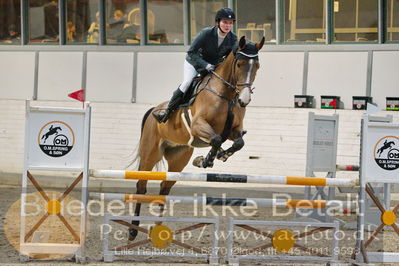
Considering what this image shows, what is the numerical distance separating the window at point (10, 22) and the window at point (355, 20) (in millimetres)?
5486

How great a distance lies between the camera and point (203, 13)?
12000 millimetres

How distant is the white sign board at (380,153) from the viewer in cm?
618

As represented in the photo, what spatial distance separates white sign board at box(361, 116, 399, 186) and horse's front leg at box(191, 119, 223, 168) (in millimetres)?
1263

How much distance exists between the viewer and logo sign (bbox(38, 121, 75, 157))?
20.0ft

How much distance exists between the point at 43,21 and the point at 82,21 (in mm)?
750

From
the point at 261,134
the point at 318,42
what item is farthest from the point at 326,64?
the point at 261,134

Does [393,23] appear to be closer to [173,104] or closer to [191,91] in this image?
[191,91]

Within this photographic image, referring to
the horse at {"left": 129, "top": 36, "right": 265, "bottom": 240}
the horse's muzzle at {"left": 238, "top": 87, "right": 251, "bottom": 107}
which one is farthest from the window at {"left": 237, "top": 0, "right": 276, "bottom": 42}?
the horse's muzzle at {"left": 238, "top": 87, "right": 251, "bottom": 107}

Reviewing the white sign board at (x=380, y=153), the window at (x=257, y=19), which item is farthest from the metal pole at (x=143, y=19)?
the white sign board at (x=380, y=153)

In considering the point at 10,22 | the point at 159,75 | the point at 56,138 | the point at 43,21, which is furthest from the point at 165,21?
the point at 56,138

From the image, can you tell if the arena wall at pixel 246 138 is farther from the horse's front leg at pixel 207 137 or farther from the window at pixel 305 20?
the horse's front leg at pixel 207 137

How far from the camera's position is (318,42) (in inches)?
440

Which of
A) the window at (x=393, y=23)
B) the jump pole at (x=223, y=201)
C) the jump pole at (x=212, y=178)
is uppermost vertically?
the window at (x=393, y=23)

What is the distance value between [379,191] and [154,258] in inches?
145
